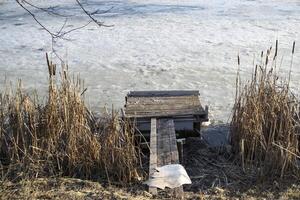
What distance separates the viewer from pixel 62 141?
379 cm

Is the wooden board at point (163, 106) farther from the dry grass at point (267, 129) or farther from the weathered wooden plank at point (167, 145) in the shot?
the dry grass at point (267, 129)

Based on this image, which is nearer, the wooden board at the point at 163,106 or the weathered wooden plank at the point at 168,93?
the wooden board at the point at 163,106

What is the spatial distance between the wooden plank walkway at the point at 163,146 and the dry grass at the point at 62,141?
159 mm

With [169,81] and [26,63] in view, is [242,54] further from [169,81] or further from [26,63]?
[26,63]

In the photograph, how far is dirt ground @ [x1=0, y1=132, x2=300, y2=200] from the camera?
3215mm

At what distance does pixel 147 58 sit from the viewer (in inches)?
282

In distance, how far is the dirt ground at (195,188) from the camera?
10.5 feet

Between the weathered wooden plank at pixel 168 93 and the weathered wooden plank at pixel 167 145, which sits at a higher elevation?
the weathered wooden plank at pixel 168 93

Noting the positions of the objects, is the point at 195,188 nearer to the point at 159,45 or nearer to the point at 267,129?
the point at 267,129

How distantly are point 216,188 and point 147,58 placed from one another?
387cm

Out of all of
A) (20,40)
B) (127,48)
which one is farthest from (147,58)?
(20,40)

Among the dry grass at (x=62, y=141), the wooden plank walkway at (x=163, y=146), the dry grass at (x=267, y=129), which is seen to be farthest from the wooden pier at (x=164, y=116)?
the dry grass at (x=267, y=129)

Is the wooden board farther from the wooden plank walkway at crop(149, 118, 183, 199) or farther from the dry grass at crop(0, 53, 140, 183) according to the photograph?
the dry grass at crop(0, 53, 140, 183)

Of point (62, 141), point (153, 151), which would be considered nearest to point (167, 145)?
point (153, 151)
